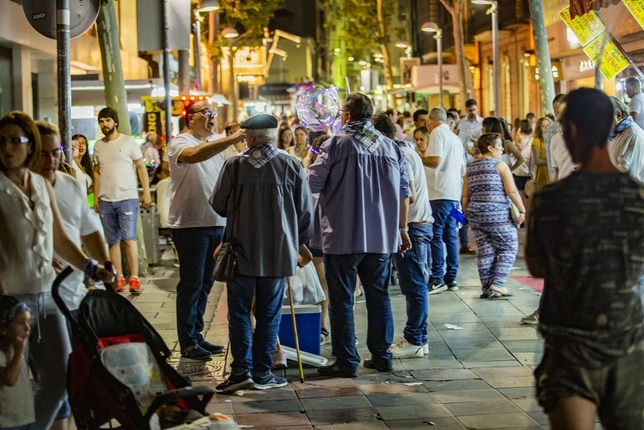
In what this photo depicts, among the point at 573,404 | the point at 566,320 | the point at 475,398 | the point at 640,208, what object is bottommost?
the point at 475,398

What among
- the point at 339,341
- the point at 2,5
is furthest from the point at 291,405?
the point at 2,5

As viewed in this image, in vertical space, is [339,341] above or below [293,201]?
A: below

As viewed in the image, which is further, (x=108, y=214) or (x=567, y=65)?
(x=567, y=65)

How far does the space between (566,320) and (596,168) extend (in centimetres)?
63

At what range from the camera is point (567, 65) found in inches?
1222

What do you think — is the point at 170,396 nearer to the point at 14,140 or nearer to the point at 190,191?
the point at 14,140

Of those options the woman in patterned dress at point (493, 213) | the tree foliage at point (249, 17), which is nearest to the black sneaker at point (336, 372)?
the woman in patterned dress at point (493, 213)

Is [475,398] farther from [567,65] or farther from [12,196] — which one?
[567,65]

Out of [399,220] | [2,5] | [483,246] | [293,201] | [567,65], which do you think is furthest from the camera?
[567,65]

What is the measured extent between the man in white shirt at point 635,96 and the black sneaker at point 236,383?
5.39 meters

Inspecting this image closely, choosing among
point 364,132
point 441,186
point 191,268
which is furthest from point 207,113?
point 441,186

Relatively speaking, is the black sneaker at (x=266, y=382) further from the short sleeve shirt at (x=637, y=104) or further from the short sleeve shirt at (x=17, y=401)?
the short sleeve shirt at (x=637, y=104)

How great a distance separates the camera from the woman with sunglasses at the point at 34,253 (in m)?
5.11

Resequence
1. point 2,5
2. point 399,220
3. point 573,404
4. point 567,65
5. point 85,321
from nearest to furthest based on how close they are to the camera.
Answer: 1. point 573,404
2. point 85,321
3. point 399,220
4. point 2,5
5. point 567,65
